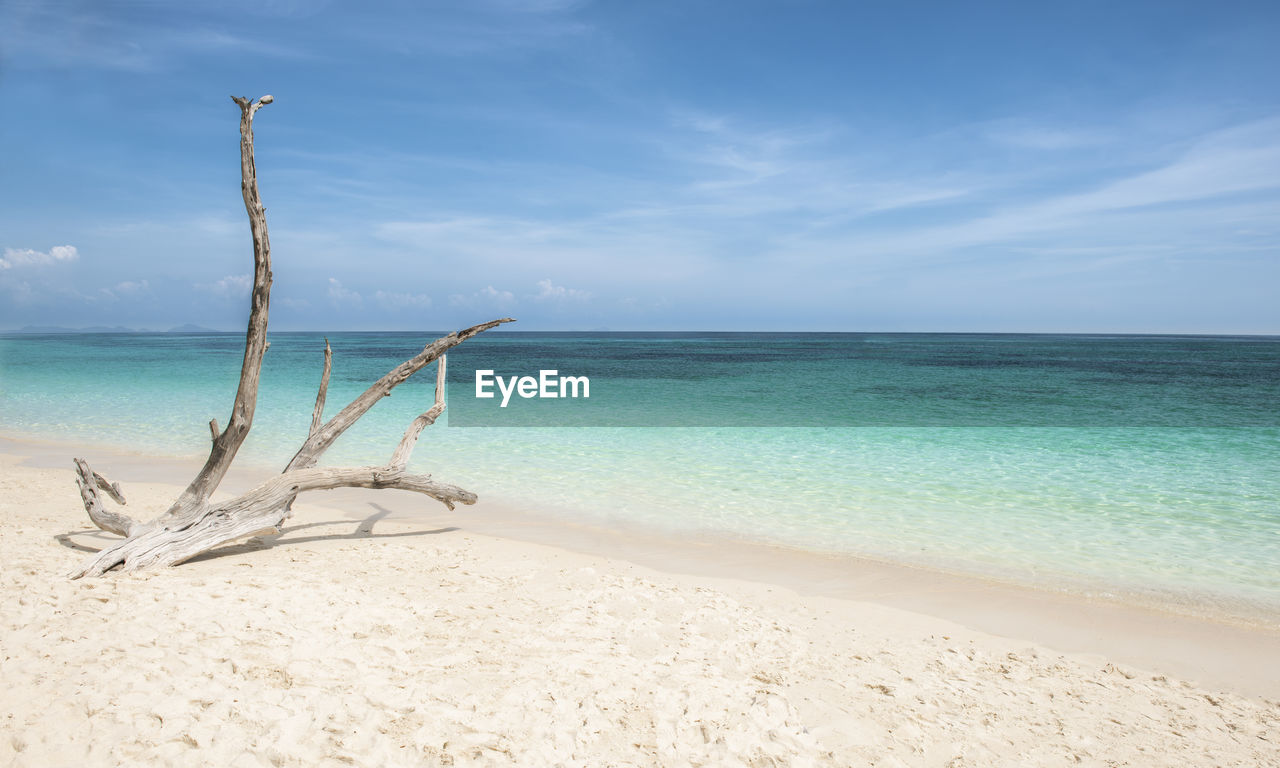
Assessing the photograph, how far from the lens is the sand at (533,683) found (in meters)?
2.91

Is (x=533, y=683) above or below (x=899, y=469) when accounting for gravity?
above

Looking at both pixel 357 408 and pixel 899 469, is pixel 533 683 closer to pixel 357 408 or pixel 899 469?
pixel 357 408

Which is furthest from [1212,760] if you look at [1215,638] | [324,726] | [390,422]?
[390,422]

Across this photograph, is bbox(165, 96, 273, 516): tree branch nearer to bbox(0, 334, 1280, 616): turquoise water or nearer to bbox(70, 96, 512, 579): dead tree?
bbox(70, 96, 512, 579): dead tree

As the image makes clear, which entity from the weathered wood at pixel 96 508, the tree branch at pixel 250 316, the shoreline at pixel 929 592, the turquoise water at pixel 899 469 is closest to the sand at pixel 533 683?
the shoreline at pixel 929 592

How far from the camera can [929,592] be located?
5574 millimetres

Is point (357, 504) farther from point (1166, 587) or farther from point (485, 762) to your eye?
point (1166, 587)

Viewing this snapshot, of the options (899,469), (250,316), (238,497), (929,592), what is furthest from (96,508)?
(899,469)

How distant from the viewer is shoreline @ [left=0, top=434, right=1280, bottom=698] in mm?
4480

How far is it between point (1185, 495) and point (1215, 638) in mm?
4980

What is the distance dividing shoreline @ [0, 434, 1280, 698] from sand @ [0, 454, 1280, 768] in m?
0.22

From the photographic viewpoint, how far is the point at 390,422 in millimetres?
15523

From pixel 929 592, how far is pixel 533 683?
3.59 meters

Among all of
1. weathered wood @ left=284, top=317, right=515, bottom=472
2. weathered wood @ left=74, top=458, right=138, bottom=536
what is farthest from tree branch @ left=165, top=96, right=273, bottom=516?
weathered wood @ left=284, top=317, right=515, bottom=472
